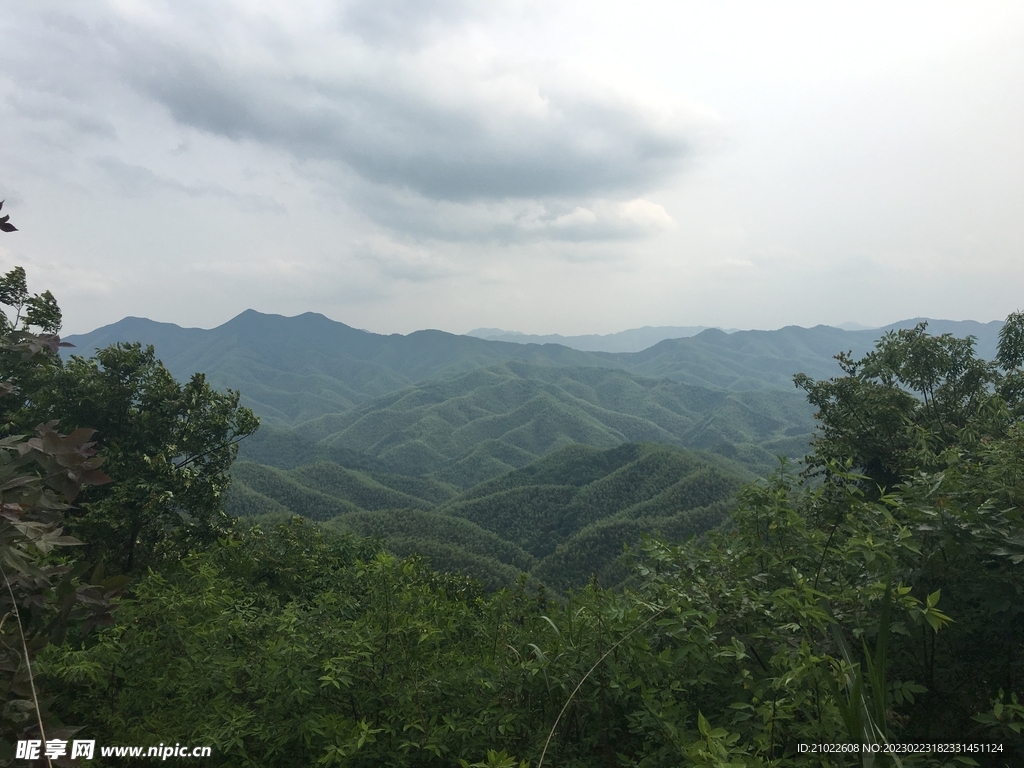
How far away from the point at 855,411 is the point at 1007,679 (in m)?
16.8

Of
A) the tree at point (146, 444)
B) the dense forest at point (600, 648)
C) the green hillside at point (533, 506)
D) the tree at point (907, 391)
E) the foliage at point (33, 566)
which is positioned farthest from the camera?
the green hillside at point (533, 506)

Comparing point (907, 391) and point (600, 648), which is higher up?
point (907, 391)

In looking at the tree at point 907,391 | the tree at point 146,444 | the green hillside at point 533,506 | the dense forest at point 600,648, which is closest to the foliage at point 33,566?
the dense forest at point 600,648

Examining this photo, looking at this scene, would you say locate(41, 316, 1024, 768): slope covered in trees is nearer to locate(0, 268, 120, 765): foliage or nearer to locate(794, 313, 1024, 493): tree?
locate(0, 268, 120, 765): foliage

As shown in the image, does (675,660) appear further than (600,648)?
No

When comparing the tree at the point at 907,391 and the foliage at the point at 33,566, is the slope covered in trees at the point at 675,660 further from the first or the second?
the tree at the point at 907,391

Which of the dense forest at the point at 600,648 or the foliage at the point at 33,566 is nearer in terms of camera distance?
the foliage at the point at 33,566

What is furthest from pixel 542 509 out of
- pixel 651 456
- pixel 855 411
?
pixel 855 411

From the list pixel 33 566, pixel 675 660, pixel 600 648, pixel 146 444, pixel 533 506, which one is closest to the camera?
pixel 33 566

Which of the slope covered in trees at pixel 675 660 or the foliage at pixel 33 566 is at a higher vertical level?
the foliage at pixel 33 566

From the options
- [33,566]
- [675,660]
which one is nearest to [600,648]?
[675,660]

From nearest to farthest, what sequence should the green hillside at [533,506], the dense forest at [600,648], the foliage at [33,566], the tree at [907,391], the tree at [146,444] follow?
the foliage at [33,566]
the dense forest at [600,648]
the tree at [146,444]
the tree at [907,391]
the green hillside at [533,506]

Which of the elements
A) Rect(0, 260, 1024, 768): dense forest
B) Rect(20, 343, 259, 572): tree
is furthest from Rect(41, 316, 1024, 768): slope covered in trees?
Rect(20, 343, 259, 572): tree

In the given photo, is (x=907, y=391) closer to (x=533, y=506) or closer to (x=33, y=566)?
(x=33, y=566)
